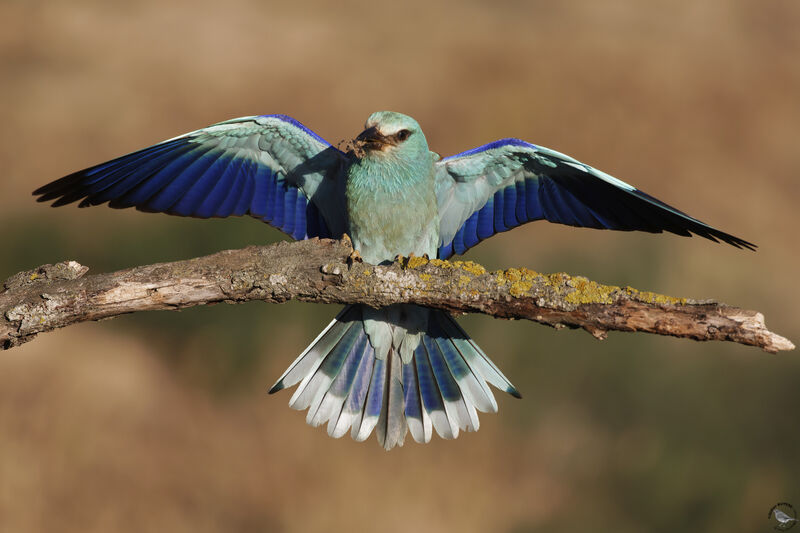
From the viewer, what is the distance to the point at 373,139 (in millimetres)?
4293

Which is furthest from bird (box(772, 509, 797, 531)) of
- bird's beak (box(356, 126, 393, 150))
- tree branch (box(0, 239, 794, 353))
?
bird's beak (box(356, 126, 393, 150))

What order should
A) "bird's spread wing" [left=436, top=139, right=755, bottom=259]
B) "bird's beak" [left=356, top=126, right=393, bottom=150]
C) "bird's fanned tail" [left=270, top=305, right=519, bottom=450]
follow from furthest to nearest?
"bird's fanned tail" [left=270, top=305, right=519, bottom=450], "bird's beak" [left=356, top=126, right=393, bottom=150], "bird's spread wing" [left=436, top=139, right=755, bottom=259]

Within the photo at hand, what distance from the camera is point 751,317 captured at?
2889 millimetres

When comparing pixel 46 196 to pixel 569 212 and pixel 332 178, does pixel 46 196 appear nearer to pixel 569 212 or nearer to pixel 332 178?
pixel 332 178

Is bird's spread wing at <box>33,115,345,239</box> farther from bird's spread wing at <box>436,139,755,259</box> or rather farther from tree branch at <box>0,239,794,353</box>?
tree branch at <box>0,239,794,353</box>

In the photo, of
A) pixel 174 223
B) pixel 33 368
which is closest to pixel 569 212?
pixel 174 223

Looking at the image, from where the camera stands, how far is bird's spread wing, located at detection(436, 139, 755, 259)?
414 centimetres

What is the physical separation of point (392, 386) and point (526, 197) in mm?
1441

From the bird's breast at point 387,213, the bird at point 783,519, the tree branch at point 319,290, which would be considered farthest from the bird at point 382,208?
the bird at point 783,519

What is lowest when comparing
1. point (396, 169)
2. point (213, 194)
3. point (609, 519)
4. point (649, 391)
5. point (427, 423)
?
point (609, 519)

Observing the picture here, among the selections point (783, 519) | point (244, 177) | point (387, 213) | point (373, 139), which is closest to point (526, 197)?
point (387, 213)

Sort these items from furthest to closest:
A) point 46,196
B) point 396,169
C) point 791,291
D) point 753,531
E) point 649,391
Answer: point 791,291 < point 649,391 < point 753,531 < point 396,169 < point 46,196

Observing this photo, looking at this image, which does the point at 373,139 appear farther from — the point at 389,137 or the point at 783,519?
the point at 783,519

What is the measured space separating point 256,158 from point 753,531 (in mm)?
4853
